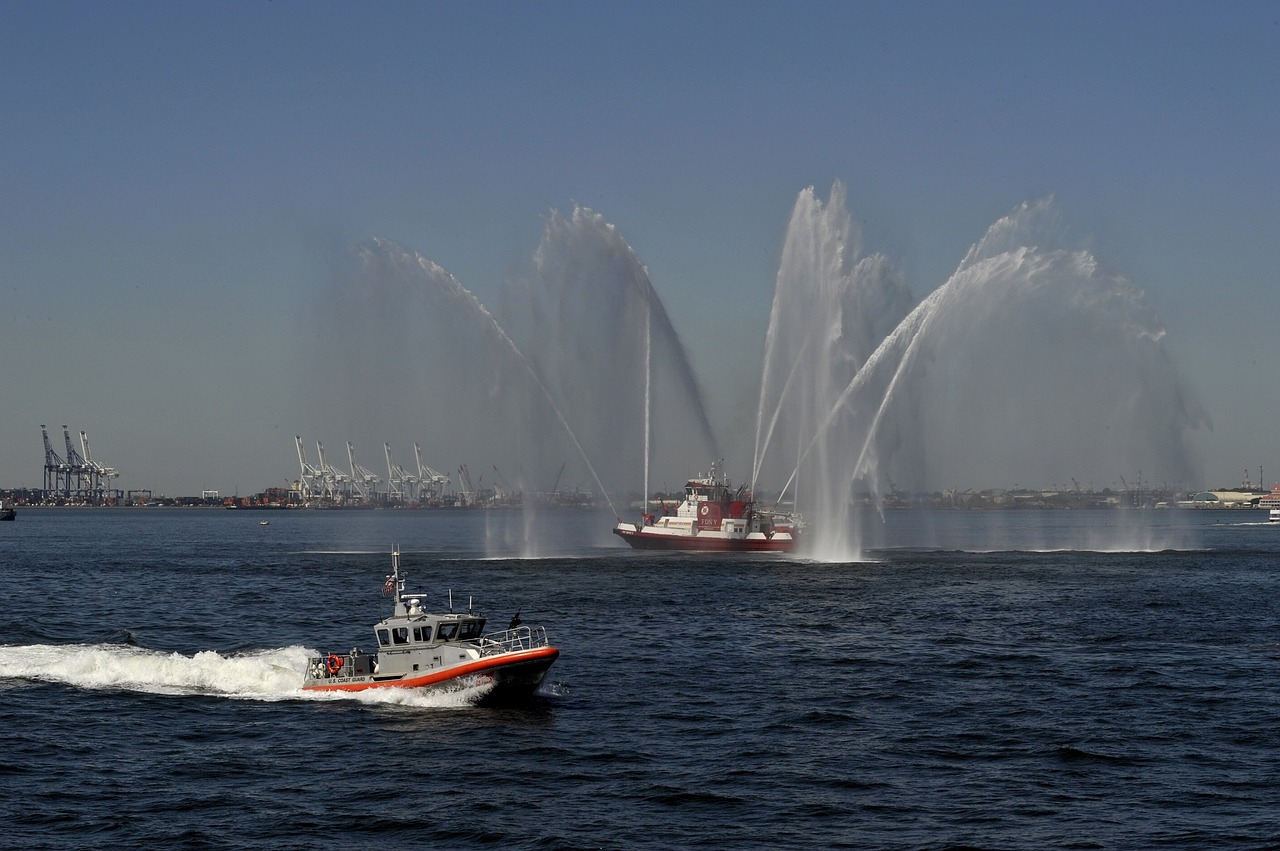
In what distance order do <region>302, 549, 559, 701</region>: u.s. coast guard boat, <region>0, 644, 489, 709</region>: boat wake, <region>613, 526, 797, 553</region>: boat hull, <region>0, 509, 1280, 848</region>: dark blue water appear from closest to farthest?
1. <region>0, 509, 1280, 848</region>: dark blue water
2. <region>302, 549, 559, 701</region>: u.s. coast guard boat
3. <region>0, 644, 489, 709</region>: boat wake
4. <region>613, 526, 797, 553</region>: boat hull

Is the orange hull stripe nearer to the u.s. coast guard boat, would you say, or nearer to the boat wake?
the u.s. coast guard boat

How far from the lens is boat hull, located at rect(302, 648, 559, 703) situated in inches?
1682

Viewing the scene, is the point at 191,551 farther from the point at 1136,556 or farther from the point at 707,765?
the point at 707,765

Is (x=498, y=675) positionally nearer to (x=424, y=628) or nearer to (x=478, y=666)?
(x=478, y=666)

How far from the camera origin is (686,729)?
3922 cm

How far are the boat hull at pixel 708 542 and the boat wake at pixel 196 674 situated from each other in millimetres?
67306

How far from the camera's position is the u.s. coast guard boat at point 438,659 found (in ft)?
141

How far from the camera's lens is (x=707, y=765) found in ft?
114

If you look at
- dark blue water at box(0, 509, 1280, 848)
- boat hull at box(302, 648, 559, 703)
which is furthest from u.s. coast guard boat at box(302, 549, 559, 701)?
dark blue water at box(0, 509, 1280, 848)

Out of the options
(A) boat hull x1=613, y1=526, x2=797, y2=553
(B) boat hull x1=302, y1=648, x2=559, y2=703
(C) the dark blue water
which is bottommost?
(C) the dark blue water

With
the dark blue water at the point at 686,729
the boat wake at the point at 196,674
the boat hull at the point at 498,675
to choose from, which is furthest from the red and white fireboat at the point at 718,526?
the boat hull at the point at 498,675

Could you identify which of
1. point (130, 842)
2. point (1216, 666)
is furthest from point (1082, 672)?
point (130, 842)

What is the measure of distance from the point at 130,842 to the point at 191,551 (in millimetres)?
124115

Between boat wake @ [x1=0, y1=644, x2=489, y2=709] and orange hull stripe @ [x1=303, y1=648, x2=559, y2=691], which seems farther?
boat wake @ [x1=0, y1=644, x2=489, y2=709]
